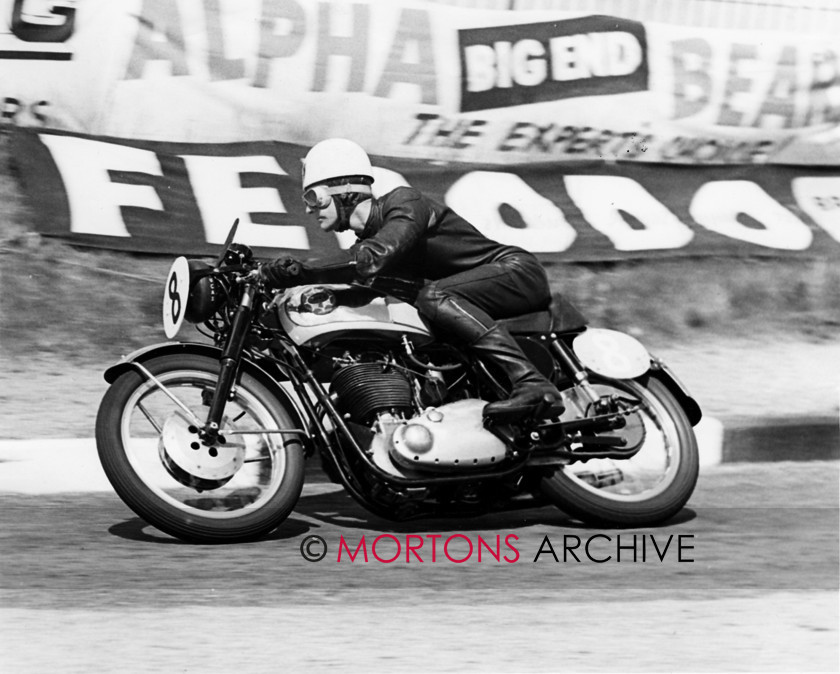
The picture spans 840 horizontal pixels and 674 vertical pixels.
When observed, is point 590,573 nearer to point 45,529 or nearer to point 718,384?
point 45,529

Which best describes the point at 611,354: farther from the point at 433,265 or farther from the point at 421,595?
the point at 421,595

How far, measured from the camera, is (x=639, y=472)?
6262 mm

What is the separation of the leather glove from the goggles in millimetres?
497

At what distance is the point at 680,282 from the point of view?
9289 millimetres

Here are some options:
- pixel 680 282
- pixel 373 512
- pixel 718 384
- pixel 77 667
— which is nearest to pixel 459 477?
pixel 373 512

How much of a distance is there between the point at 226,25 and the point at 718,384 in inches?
151

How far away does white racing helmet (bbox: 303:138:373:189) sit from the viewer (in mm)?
6066

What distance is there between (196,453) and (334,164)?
142 centimetres

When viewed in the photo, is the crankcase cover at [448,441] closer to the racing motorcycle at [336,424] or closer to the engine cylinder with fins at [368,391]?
the racing motorcycle at [336,424]

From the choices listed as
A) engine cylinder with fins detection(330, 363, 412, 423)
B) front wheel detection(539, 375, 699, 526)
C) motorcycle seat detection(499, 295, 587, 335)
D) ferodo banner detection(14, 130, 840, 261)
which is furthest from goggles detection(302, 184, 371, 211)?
ferodo banner detection(14, 130, 840, 261)

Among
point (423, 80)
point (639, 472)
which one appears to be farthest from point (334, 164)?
point (423, 80)

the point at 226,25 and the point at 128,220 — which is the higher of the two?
the point at 226,25

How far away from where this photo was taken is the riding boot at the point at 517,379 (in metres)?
5.84

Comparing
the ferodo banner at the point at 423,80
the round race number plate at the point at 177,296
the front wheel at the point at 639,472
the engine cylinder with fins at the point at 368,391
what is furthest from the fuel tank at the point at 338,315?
the ferodo banner at the point at 423,80
